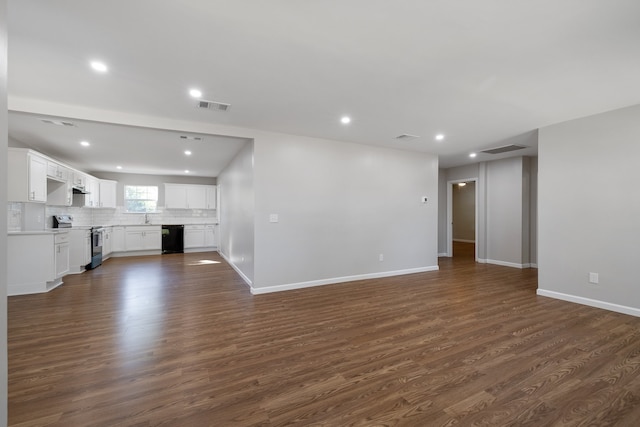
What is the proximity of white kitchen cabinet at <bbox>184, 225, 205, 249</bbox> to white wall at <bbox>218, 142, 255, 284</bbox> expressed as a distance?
8.19 ft

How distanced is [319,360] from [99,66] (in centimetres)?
319

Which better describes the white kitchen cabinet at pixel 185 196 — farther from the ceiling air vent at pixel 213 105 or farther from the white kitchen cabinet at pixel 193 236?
the ceiling air vent at pixel 213 105

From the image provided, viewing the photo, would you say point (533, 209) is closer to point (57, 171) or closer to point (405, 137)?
point (405, 137)

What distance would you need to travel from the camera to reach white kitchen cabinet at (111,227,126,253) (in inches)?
308

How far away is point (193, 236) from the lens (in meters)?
8.79

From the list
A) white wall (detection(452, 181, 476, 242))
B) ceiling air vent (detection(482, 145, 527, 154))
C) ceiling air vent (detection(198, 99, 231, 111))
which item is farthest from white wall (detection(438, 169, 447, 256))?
ceiling air vent (detection(198, 99, 231, 111))

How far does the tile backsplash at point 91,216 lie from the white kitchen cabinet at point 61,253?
480mm

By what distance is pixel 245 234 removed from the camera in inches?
191

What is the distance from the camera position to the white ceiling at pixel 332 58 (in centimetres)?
176

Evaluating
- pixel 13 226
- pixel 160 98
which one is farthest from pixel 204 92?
pixel 13 226

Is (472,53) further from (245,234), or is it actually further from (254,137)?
(245,234)

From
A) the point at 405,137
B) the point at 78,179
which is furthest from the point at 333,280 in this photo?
the point at 78,179

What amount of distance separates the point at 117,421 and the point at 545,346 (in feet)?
11.3

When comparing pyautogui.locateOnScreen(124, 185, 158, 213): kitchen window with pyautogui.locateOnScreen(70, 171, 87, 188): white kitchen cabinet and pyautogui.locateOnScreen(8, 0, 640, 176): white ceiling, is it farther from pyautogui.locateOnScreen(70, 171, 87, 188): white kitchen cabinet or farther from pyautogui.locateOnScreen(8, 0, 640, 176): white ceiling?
pyautogui.locateOnScreen(8, 0, 640, 176): white ceiling
